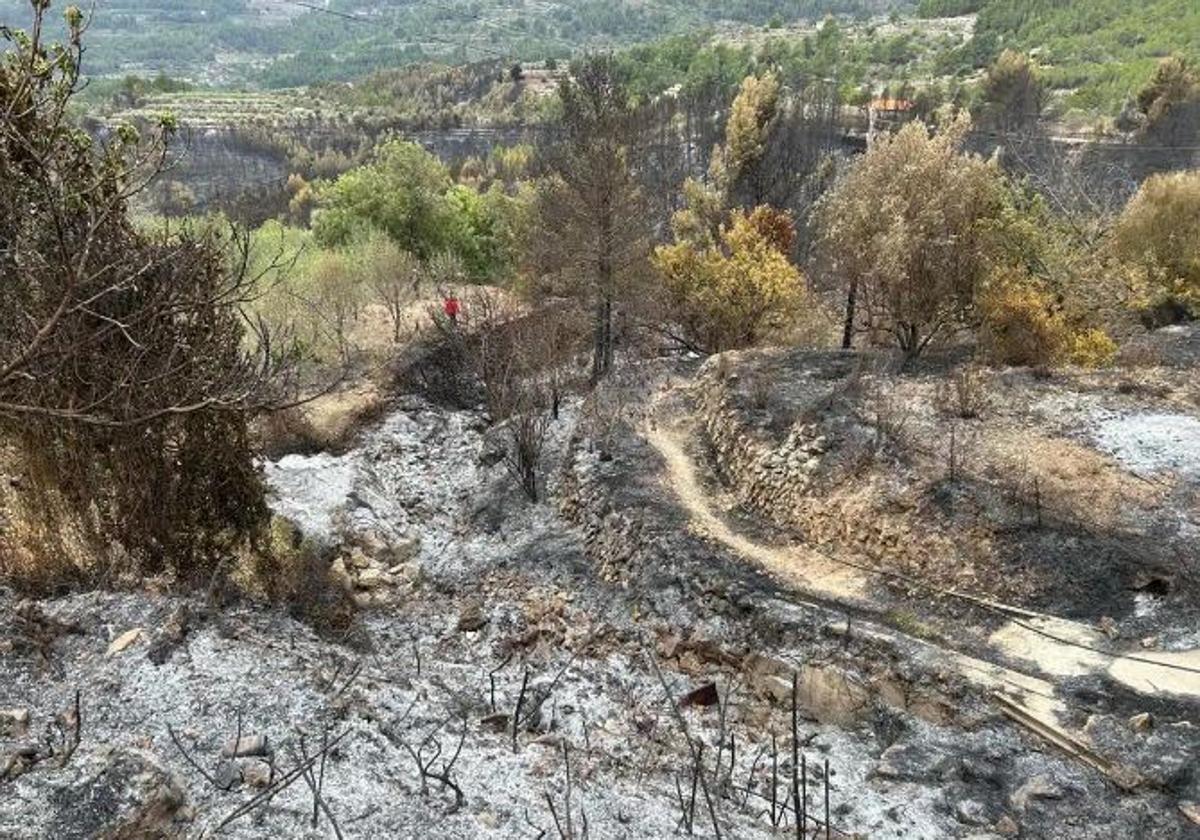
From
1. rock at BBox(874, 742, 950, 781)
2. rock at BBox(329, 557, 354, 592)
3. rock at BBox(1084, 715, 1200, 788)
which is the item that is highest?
rock at BBox(1084, 715, 1200, 788)

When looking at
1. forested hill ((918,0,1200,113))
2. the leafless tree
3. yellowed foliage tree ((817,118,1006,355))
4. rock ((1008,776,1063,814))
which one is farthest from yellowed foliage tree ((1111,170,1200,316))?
forested hill ((918,0,1200,113))

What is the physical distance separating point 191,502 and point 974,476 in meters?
11.3

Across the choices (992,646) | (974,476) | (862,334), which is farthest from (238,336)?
(862,334)

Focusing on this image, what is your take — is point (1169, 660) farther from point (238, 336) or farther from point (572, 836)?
point (238, 336)

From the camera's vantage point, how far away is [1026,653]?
10.6 m

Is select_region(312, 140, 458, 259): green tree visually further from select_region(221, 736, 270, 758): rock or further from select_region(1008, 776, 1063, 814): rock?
select_region(1008, 776, 1063, 814): rock

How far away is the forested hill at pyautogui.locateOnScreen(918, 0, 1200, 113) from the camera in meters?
86.4

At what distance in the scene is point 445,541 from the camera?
16422mm

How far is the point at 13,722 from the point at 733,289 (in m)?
18.8

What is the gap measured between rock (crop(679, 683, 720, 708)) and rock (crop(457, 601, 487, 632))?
349 cm

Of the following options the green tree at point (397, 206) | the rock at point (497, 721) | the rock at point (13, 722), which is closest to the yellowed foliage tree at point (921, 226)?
the rock at point (497, 721)

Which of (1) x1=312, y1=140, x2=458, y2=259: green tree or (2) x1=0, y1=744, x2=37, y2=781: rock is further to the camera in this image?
(1) x1=312, y1=140, x2=458, y2=259: green tree

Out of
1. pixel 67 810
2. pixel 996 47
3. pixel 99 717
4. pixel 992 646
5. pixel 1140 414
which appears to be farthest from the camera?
pixel 996 47

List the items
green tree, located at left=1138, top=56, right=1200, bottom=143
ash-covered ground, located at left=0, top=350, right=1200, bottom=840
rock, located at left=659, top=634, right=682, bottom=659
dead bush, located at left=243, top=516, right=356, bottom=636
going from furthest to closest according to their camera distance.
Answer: green tree, located at left=1138, top=56, right=1200, bottom=143, rock, located at left=659, top=634, right=682, bottom=659, dead bush, located at left=243, top=516, right=356, bottom=636, ash-covered ground, located at left=0, top=350, right=1200, bottom=840
